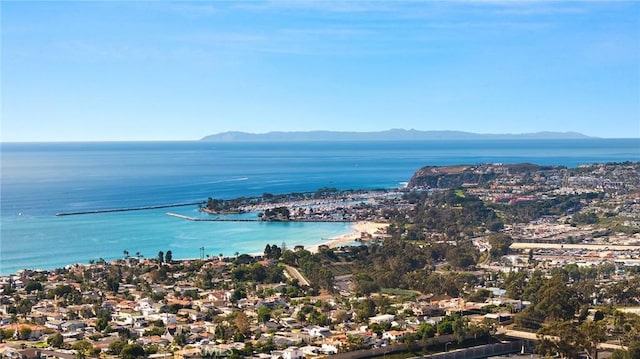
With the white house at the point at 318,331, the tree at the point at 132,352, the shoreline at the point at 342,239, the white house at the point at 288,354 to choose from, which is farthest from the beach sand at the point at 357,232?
the tree at the point at 132,352

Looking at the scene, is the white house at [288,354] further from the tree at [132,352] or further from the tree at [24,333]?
the tree at [24,333]

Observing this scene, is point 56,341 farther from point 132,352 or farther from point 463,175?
point 463,175

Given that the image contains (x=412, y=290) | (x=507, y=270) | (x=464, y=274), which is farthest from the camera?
(x=507, y=270)

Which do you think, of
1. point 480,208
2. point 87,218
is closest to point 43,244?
point 87,218

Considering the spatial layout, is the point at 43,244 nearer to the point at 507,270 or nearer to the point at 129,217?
the point at 129,217

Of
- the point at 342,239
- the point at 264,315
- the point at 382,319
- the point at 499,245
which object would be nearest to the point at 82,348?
the point at 264,315

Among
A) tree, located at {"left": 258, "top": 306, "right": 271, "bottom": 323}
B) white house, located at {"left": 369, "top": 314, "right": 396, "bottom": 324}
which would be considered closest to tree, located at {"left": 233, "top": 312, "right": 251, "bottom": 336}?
tree, located at {"left": 258, "top": 306, "right": 271, "bottom": 323}
